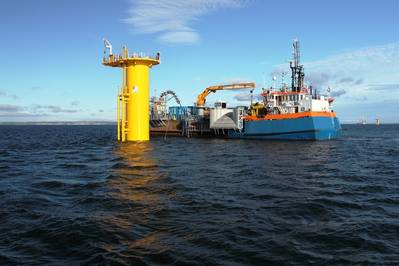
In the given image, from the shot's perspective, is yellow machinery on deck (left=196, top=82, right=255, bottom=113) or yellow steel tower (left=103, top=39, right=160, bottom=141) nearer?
yellow steel tower (left=103, top=39, right=160, bottom=141)

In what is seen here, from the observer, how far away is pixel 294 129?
48.0 m

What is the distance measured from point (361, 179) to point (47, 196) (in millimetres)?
15108

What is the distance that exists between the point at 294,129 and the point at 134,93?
1964 cm

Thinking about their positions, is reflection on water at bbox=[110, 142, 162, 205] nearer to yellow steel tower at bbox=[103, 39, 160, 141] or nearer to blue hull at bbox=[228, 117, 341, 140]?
yellow steel tower at bbox=[103, 39, 160, 141]

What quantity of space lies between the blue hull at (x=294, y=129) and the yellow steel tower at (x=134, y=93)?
1505 cm

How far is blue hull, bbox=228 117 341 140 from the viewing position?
47094mm

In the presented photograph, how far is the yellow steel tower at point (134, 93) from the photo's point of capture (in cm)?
4297

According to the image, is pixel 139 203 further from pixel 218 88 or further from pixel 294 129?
pixel 218 88

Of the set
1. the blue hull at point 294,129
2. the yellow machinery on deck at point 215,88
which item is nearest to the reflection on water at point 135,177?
the blue hull at point 294,129

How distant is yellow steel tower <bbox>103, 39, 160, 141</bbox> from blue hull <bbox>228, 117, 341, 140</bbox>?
15055 mm

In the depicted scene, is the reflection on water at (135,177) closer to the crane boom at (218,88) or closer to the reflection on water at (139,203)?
the reflection on water at (139,203)

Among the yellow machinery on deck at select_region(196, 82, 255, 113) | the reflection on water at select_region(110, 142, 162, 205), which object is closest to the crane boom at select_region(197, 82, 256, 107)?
the yellow machinery on deck at select_region(196, 82, 255, 113)

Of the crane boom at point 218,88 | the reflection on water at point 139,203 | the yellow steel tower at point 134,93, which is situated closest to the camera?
the reflection on water at point 139,203

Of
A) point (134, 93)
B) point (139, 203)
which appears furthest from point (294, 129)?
point (139, 203)
